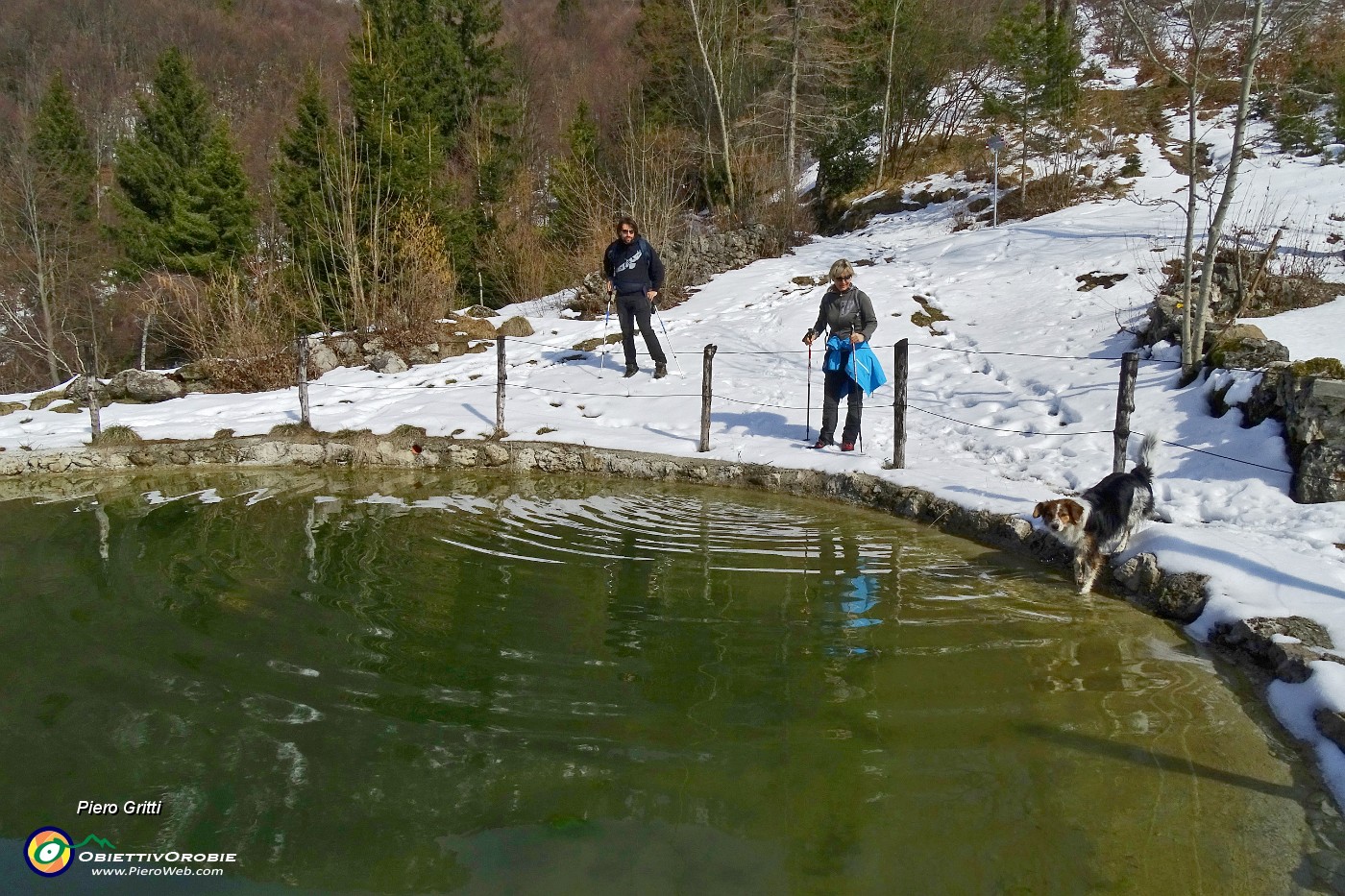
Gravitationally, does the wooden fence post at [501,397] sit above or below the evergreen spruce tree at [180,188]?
below

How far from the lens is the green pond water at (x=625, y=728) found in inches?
101

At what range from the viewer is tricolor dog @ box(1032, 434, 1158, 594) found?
5.07 meters

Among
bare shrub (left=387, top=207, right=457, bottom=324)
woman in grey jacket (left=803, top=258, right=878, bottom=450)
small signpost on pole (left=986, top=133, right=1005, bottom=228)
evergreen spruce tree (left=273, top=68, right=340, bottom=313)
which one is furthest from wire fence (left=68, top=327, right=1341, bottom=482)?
small signpost on pole (left=986, top=133, right=1005, bottom=228)

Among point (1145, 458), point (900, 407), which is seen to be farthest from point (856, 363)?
point (1145, 458)

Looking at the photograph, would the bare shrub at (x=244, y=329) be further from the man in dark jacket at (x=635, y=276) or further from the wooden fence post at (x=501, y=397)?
the man in dark jacket at (x=635, y=276)

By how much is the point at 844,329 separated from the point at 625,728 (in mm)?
5550

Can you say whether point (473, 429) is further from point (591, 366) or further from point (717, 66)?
point (717, 66)

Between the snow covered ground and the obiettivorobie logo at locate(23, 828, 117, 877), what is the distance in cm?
434

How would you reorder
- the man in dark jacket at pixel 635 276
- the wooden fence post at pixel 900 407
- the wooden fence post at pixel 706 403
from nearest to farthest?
the wooden fence post at pixel 900 407
the wooden fence post at pixel 706 403
the man in dark jacket at pixel 635 276

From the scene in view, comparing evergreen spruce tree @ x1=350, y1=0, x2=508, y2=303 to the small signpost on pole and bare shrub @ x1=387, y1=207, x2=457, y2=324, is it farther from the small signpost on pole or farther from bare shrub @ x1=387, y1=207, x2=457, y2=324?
the small signpost on pole

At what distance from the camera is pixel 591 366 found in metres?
11.9

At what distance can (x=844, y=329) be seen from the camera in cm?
796

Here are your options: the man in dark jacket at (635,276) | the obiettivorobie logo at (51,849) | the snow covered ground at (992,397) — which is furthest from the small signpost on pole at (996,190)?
the obiettivorobie logo at (51,849)

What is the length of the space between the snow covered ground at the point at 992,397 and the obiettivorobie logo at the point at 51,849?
14.2ft
